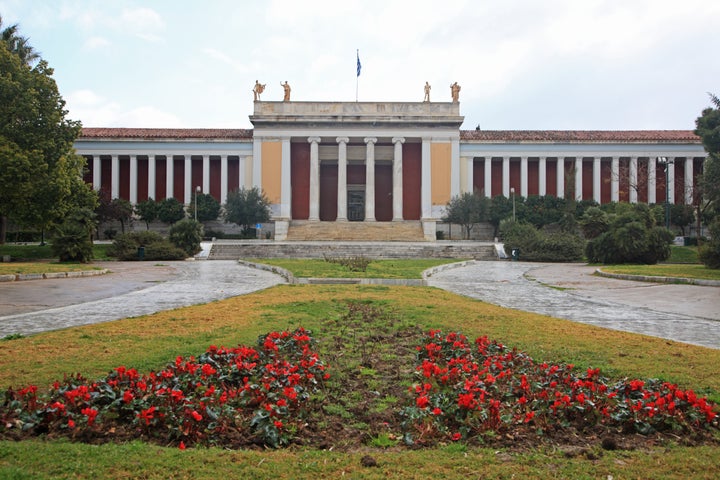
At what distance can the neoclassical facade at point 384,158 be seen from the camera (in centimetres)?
4709

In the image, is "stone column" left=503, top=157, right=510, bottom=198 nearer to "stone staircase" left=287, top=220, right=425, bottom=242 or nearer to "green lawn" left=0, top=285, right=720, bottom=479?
"stone staircase" left=287, top=220, right=425, bottom=242

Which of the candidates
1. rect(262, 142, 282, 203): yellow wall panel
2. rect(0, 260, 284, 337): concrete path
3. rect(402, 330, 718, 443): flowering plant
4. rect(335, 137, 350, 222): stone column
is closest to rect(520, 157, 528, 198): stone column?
rect(335, 137, 350, 222): stone column

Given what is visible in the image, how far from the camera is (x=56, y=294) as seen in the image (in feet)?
39.3

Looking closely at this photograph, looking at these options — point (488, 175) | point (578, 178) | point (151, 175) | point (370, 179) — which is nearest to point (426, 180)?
point (370, 179)

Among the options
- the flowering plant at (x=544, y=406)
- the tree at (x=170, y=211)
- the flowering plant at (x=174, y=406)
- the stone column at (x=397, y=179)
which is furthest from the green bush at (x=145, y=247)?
the flowering plant at (x=544, y=406)

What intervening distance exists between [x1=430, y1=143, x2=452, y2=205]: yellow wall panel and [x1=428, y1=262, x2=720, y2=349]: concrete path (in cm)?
3029

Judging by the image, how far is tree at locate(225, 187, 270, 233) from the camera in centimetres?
4231

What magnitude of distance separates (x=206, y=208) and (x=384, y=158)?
1599 cm

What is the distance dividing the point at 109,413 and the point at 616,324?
6.92m

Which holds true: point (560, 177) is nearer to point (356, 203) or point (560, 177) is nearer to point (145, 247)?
point (356, 203)

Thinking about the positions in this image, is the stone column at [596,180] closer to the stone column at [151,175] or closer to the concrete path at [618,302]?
the concrete path at [618,302]

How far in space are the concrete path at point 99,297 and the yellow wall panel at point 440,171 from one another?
31867 millimetres

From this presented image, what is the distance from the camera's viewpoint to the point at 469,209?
140 ft

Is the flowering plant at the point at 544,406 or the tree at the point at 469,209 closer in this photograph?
the flowering plant at the point at 544,406
